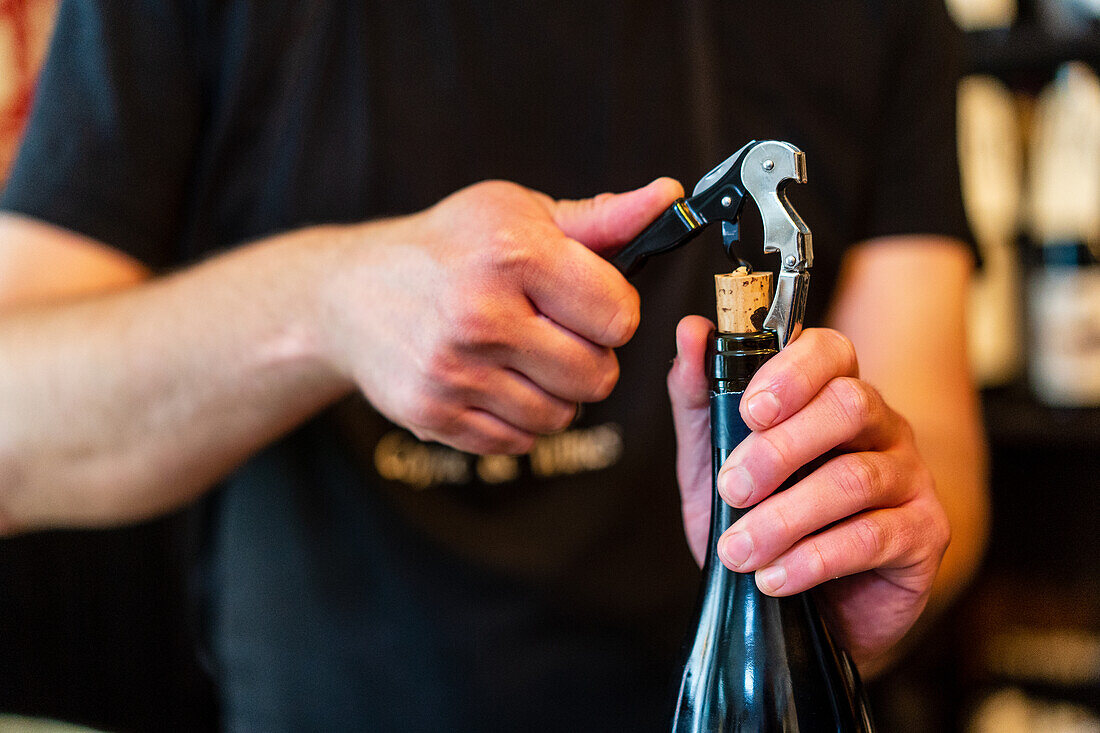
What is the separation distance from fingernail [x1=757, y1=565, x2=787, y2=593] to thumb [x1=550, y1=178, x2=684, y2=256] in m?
0.18

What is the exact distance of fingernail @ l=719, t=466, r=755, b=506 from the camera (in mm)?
354

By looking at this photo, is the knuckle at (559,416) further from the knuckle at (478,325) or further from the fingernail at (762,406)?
the fingernail at (762,406)

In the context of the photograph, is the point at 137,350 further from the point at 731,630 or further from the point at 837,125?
the point at 837,125

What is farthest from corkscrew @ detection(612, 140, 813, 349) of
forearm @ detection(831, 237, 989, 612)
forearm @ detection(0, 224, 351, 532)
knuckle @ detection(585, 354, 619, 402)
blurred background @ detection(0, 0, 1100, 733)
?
blurred background @ detection(0, 0, 1100, 733)

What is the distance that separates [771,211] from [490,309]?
16 centimetres

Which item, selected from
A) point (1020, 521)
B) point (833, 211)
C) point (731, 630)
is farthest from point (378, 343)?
point (1020, 521)

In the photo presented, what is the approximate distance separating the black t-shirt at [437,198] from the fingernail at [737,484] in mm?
389

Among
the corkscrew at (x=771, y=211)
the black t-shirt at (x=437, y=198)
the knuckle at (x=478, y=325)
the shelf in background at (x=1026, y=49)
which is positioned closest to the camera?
the corkscrew at (x=771, y=211)

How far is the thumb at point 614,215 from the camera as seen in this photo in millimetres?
418

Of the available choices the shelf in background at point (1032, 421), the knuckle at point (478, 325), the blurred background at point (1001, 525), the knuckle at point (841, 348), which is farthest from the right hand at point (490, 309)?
the shelf in background at point (1032, 421)

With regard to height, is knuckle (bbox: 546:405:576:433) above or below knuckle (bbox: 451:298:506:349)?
below

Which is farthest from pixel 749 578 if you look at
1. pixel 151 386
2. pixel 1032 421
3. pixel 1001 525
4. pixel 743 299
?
pixel 1001 525

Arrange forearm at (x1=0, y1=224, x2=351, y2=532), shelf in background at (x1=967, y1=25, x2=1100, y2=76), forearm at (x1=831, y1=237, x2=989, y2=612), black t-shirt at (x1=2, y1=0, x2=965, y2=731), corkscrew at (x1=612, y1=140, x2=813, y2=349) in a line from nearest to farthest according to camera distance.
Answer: corkscrew at (x1=612, y1=140, x2=813, y2=349) < forearm at (x1=0, y1=224, x2=351, y2=532) < black t-shirt at (x1=2, y1=0, x2=965, y2=731) < forearm at (x1=831, y1=237, x2=989, y2=612) < shelf in background at (x1=967, y1=25, x2=1100, y2=76)

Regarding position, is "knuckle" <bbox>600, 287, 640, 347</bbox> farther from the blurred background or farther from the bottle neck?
the blurred background
